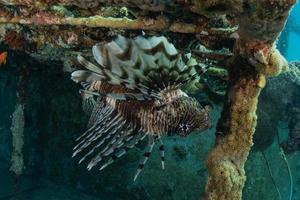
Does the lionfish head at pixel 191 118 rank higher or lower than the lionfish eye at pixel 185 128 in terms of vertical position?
higher

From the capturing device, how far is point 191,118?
2.58 m

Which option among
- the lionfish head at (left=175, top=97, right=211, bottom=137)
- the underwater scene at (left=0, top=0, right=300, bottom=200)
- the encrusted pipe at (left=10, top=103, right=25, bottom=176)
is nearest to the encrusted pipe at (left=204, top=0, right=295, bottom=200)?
the underwater scene at (left=0, top=0, right=300, bottom=200)

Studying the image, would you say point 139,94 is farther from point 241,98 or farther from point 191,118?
point 241,98

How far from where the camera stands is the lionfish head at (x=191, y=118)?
2.57 metres

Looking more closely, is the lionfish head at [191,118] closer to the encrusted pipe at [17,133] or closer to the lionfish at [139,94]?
the lionfish at [139,94]

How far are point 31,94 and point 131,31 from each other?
4946 millimetres

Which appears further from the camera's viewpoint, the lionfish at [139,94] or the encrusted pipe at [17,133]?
the encrusted pipe at [17,133]

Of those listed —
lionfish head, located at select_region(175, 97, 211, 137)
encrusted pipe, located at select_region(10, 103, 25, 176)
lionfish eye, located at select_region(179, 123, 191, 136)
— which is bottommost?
encrusted pipe, located at select_region(10, 103, 25, 176)

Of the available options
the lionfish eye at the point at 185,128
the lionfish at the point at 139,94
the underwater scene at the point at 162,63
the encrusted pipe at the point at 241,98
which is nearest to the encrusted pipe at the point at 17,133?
the underwater scene at the point at 162,63

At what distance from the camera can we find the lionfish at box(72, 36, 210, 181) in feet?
6.79

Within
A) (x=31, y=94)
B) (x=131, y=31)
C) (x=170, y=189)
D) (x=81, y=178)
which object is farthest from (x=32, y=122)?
(x=131, y=31)

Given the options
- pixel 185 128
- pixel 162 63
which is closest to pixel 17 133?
pixel 185 128

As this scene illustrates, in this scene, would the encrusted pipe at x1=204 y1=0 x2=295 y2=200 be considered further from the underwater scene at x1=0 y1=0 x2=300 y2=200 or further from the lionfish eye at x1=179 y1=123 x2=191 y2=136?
the lionfish eye at x1=179 y1=123 x2=191 y2=136

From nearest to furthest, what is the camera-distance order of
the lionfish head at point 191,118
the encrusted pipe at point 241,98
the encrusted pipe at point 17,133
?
the encrusted pipe at point 241,98, the lionfish head at point 191,118, the encrusted pipe at point 17,133
